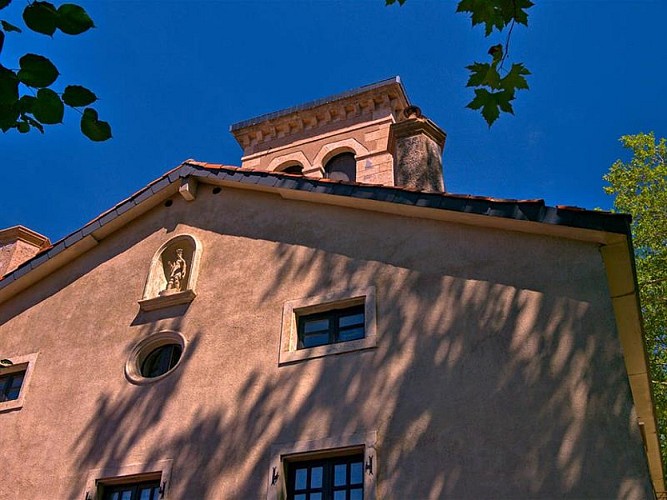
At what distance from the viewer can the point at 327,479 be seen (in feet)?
28.5

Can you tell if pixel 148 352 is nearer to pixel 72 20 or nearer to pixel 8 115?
pixel 8 115

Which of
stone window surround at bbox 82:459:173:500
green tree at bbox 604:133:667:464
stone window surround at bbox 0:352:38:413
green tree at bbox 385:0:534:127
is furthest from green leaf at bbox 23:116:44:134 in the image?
green tree at bbox 604:133:667:464

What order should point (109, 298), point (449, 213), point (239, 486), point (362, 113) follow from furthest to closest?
1. point (362, 113)
2. point (109, 298)
3. point (449, 213)
4. point (239, 486)

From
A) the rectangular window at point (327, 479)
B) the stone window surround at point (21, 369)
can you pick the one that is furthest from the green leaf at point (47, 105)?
the stone window surround at point (21, 369)

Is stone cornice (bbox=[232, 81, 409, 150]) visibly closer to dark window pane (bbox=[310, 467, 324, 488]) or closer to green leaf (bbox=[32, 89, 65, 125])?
dark window pane (bbox=[310, 467, 324, 488])

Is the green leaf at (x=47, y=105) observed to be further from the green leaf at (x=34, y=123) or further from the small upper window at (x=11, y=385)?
the small upper window at (x=11, y=385)

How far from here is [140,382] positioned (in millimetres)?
10625

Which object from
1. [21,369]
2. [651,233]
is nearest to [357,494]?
[21,369]

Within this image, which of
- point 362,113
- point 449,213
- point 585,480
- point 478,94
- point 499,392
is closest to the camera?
point 478,94

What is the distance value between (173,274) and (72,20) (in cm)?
802

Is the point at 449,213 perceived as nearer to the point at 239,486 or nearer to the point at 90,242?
the point at 239,486

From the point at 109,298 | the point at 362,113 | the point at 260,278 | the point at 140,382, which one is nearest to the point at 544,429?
the point at 260,278

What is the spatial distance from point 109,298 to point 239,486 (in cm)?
438

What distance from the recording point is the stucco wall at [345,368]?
25.9 feet
